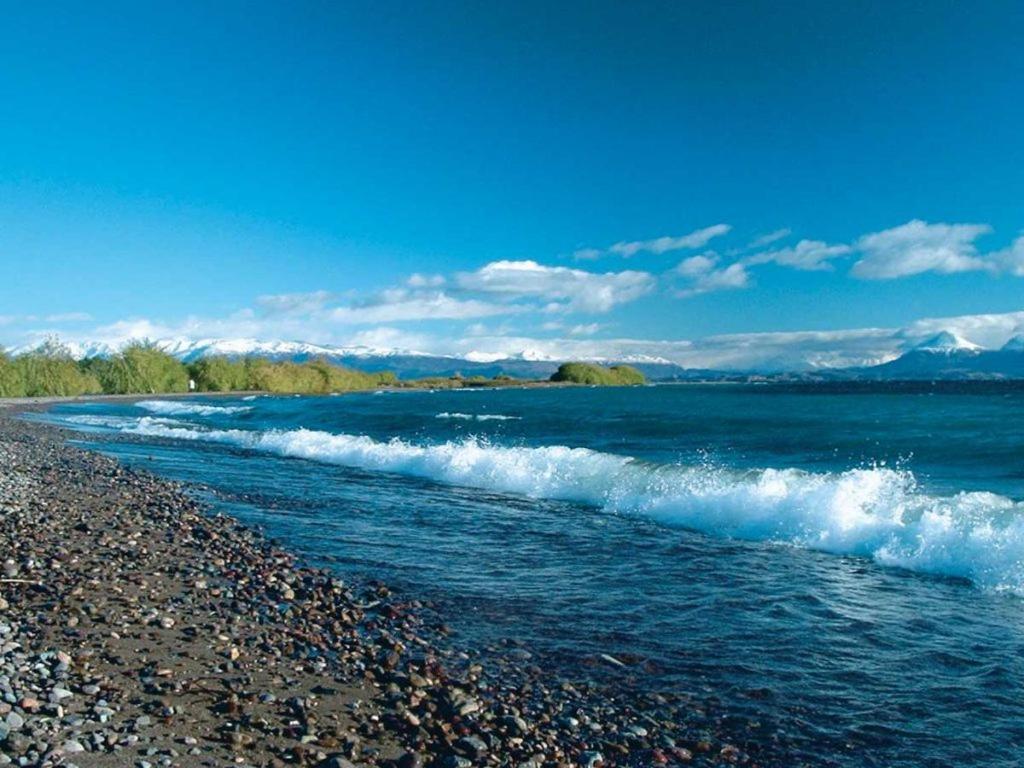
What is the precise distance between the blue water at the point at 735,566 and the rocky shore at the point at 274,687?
28.7 inches

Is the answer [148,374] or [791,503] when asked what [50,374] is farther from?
[791,503]

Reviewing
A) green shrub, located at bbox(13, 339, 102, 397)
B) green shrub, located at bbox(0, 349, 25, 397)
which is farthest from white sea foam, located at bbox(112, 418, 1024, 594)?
green shrub, located at bbox(13, 339, 102, 397)

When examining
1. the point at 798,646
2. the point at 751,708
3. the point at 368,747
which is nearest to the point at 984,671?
the point at 798,646

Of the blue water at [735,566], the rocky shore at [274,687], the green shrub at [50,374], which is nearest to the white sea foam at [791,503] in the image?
the blue water at [735,566]

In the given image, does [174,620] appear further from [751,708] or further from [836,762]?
Answer: [836,762]

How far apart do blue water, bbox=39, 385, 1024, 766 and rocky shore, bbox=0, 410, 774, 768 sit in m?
0.73

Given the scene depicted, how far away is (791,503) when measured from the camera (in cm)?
1653

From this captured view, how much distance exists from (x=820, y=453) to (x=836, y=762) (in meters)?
26.7

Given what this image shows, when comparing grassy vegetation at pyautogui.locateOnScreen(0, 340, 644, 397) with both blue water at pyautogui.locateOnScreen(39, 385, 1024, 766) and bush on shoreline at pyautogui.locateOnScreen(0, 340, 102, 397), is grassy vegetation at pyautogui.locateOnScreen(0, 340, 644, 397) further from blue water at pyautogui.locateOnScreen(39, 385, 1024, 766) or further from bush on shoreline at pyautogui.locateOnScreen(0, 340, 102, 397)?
blue water at pyautogui.locateOnScreen(39, 385, 1024, 766)

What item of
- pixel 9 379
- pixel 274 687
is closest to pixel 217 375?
pixel 9 379

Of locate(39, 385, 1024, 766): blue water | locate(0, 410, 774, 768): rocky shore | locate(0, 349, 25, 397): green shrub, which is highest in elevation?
locate(0, 349, 25, 397): green shrub

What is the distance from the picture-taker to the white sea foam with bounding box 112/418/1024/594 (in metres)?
12.6

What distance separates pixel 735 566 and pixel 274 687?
8.58 metres

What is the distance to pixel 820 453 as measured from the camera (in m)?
30.5
